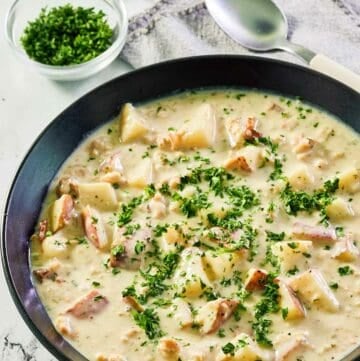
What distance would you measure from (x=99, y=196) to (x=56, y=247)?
0.32 metres

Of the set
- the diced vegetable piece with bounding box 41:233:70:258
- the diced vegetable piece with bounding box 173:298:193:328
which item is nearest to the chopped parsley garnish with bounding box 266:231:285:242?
the diced vegetable piece with bounding box 173:298:193:328

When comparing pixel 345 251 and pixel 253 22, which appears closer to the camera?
pixel 345 251

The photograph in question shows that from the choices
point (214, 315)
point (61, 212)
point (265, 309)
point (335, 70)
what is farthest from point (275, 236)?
point (335, 70)

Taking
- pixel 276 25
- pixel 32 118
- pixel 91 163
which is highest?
pixel 276 25

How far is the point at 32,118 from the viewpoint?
519 centimetres

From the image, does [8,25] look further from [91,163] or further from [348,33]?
[348,33]

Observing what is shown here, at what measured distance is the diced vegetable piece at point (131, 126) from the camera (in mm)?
4598

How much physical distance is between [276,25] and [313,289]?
1922mm

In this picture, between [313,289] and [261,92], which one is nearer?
[313,289]

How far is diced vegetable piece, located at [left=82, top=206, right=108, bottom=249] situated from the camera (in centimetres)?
413

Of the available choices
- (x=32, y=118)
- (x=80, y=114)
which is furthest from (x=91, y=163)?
(x=32, y=118)

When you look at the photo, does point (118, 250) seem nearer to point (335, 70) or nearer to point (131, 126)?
point (131, 126)

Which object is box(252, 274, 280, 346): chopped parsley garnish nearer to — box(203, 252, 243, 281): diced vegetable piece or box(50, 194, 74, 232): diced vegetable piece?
box(203, 252, 243, 281): diced vegetable piece

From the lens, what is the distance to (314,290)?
386 centimetres
